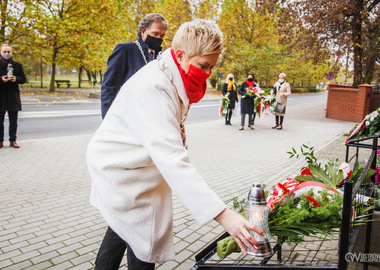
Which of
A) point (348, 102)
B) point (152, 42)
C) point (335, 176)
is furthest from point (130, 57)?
point (348, 102)

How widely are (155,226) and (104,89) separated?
2.42 meters

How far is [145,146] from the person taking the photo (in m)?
1.39

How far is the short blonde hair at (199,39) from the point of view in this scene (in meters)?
1.49

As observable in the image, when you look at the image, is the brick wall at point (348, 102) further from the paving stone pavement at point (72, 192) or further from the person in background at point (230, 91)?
the paving stone pavement at point (72, 192)

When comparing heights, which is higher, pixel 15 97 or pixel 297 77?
pixel 297 77

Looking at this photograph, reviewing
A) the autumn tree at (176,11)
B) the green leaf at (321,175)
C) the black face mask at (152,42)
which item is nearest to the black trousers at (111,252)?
the green leaf at (321,175)

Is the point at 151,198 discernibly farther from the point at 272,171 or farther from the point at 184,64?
the point at 272,171

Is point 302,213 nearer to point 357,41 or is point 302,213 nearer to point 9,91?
point 9,91

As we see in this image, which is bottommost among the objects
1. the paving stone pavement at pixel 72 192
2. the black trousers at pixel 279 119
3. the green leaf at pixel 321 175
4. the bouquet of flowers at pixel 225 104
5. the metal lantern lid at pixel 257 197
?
the paving stone pavement at pixel 72 192

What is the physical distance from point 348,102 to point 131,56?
1586 cm

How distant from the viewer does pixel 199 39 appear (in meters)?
1.49

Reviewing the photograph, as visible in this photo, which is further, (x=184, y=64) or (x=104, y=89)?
(x=104, y=89)

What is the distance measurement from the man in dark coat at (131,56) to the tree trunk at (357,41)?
46.7 ft

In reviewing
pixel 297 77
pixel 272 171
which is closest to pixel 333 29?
pixel 272 171
